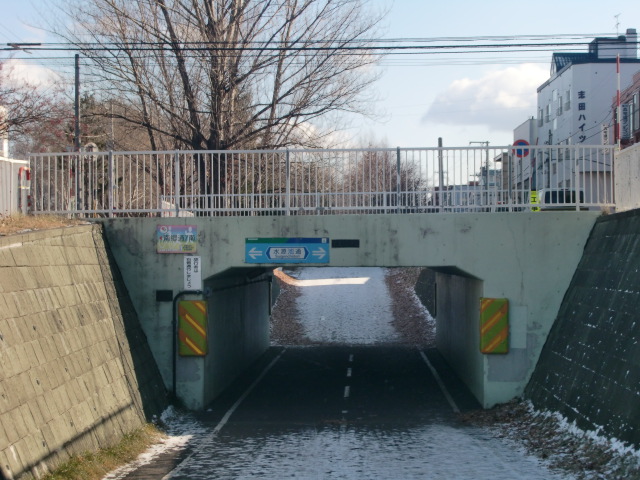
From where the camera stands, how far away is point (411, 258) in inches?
645

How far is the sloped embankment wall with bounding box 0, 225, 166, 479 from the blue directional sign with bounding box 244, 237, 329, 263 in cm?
290

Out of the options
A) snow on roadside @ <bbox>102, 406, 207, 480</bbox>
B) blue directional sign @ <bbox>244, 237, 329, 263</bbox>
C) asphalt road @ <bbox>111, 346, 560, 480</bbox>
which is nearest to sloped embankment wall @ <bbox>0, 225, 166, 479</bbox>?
snow on roadside @ <bbox>102, 406, 207, 480</bbox>

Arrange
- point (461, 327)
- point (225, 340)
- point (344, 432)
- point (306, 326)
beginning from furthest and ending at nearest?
1. point (306, 326)
2. point (461, 327)
3. point (225, 340)
4. point (344, 432)

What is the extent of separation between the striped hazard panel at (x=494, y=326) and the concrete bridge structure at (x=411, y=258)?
0.50ft

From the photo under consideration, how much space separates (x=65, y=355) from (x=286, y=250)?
624cm

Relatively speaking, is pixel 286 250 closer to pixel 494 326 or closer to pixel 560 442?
pixel 494 326

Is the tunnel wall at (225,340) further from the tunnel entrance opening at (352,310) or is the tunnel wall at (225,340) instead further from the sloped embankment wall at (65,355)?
the tunnel entrance opening at (352,310)

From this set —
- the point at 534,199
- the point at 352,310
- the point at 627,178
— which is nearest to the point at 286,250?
the point at 534,199

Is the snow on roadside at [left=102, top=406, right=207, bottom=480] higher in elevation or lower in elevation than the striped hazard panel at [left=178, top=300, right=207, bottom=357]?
lower

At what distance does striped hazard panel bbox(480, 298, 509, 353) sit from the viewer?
1599cm

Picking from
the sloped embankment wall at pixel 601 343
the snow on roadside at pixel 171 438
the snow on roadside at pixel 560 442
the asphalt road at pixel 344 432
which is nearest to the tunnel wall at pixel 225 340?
the asphalt road at pixel 344 432

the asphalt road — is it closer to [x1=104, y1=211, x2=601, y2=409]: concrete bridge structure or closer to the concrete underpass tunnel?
the concrete underpass tunnel

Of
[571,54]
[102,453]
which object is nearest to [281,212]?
[102,453]

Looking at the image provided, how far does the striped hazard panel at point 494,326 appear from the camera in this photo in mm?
15992
